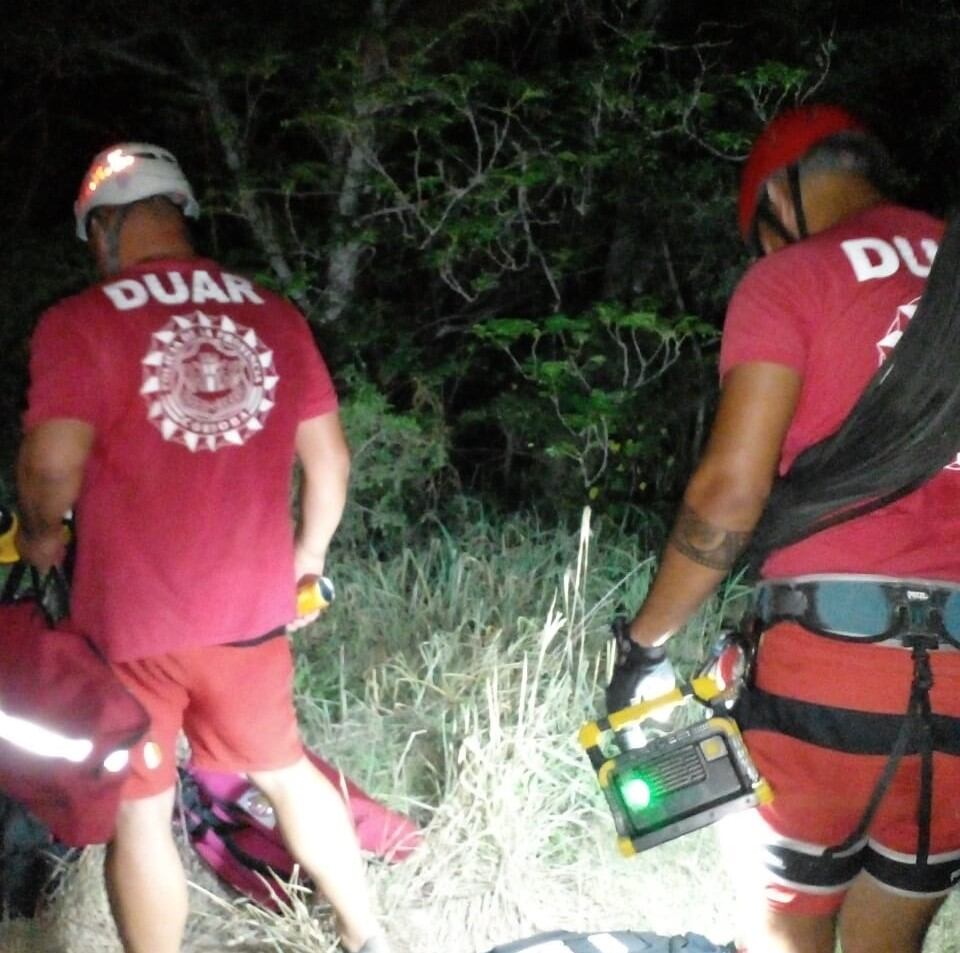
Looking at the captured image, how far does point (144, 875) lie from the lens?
234cm

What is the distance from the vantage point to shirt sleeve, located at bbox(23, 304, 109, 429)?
2133 millimetres

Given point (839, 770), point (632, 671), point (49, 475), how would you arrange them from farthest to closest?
1. point (49, 475)
2. point (632, 671)
3. point (839, 770)

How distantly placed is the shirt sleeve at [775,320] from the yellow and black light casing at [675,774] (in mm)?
579

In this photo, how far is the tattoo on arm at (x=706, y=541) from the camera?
6.01 feet

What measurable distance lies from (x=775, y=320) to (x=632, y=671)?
688mm

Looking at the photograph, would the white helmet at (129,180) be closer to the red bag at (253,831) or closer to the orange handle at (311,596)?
the orange handle at (311,596)

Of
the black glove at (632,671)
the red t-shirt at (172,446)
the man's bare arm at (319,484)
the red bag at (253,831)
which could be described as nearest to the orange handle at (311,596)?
the man's bare arm at (319,484)

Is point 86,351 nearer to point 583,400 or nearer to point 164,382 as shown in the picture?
point 164,382

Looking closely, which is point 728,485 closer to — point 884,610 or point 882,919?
point 884,610

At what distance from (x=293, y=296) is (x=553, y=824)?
12.0ft

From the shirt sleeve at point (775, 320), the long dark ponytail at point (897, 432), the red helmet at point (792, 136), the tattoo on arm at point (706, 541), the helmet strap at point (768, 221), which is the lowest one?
the tattoo on arm at point (706, 541)

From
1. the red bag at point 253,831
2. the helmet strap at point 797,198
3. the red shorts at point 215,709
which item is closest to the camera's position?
the helmet strap at point 797,198

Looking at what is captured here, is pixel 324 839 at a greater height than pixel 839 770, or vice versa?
pixel 839 770

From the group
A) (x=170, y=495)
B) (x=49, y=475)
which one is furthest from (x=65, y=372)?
(x=170, y=495)
